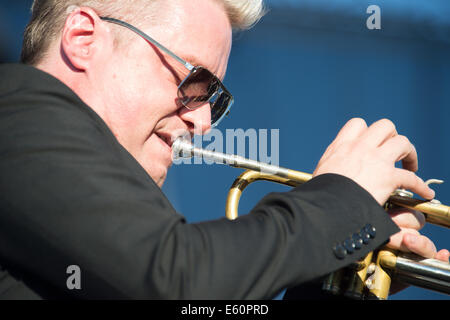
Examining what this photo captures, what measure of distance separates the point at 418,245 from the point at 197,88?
631 mm

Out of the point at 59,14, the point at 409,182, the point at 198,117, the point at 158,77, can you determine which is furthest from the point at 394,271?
the point at 59,14

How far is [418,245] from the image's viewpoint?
109cm

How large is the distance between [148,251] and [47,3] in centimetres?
85

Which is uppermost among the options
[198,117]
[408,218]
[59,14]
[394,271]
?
[59,14]

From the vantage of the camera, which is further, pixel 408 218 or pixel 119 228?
pixel 408 218

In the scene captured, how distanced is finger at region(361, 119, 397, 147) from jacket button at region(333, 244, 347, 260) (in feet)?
0.84

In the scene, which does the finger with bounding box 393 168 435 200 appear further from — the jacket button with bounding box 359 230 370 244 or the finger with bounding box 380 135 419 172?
the jacket button with bounding box 359 230 370 244

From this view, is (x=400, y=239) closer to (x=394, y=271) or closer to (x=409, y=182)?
(x=394, y=271)

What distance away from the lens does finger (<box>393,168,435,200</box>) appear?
90 cm

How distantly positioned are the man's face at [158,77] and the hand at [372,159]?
39 centimetres

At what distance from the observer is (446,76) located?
2.89 metres

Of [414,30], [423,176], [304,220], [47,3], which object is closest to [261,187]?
[423,176]

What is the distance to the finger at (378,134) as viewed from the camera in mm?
936
